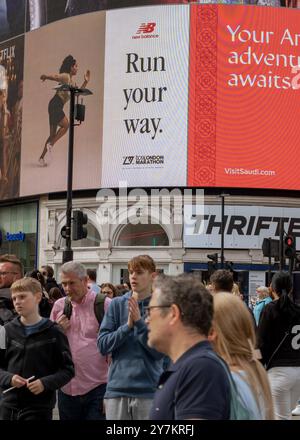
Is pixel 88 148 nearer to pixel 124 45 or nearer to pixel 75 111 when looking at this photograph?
pixel 124 45

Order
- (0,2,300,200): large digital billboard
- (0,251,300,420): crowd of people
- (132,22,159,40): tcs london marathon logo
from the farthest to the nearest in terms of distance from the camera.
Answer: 1. (132,22,159,40): tcs london marathon logo
2. (0,2,300,200): large digital billboard
3. (0,251,300,420): crowd of people

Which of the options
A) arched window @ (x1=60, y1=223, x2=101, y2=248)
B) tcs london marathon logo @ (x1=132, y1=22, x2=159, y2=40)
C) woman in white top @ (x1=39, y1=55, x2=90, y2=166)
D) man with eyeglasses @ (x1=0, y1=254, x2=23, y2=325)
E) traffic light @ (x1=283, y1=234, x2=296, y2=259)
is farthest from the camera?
woman in white top @ (x1=39, y1=55, x2=90, y2=166)

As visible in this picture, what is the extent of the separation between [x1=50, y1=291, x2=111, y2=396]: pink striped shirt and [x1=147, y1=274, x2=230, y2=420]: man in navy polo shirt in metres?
3.05

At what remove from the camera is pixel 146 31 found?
138 feet

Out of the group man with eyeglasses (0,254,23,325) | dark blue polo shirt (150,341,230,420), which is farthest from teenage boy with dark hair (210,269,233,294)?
dark blue polo shirt (150,341,230,420)

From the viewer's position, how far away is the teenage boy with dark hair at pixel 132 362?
5516 millimetres

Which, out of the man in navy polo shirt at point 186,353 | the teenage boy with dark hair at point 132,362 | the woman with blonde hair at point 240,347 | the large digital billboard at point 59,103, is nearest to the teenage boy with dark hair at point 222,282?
the teenage boy with dark hair at point 132,362

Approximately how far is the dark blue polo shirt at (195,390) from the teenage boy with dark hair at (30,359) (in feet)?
7.58

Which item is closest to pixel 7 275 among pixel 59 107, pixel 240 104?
pixel 240 104

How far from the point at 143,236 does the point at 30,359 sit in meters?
36.7

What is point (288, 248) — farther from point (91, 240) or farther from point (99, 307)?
point (91, 240)

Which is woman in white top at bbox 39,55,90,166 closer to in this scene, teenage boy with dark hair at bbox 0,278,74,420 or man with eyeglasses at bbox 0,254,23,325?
man with eyeglasses at bbox 0,254,23,325

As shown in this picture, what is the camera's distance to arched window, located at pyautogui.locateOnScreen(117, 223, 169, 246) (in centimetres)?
4150

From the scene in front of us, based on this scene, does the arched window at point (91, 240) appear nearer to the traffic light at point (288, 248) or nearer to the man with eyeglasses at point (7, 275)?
the traffic light at point (288, 248)
